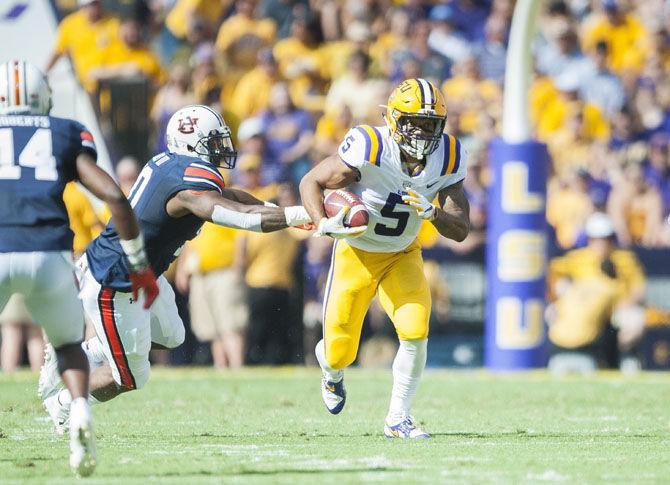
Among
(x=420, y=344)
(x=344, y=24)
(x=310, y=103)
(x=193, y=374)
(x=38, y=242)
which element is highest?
(x=344, y=24)

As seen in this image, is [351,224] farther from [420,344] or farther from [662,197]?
[662,197]

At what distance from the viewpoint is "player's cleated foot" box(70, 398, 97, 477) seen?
16.8ft

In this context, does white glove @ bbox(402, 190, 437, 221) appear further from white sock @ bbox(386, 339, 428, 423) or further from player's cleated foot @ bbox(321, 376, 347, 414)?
player's cleated foot @ bbox(321, 376, 347, 414)

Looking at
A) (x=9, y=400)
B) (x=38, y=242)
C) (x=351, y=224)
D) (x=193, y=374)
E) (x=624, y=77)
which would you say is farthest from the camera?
(x=624, y=77)

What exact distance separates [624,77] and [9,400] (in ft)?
24.0

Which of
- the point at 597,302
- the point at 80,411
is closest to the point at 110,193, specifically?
the point at 80,411

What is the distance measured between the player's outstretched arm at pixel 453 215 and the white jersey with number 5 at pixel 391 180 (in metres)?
0.06

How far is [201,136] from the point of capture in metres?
6.80

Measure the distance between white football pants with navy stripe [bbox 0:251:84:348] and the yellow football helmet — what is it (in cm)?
210

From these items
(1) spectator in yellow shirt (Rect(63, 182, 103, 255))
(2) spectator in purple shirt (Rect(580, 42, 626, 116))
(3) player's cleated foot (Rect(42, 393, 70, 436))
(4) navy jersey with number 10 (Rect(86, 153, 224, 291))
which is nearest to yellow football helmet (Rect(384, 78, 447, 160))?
(4) navy jersey with number 10 (Rect(86, 153, 224, 291))

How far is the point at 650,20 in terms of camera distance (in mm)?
13961

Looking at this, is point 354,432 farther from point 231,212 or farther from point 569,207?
point 569,207

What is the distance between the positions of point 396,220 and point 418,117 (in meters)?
0.57

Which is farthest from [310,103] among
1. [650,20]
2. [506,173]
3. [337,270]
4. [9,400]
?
[337,270]
